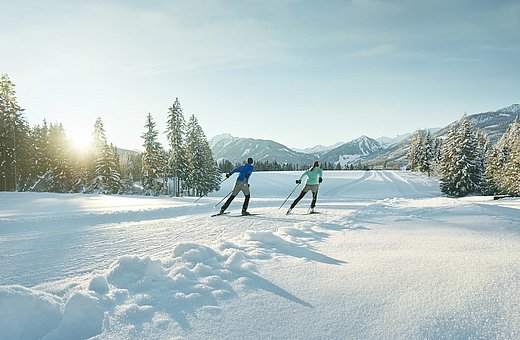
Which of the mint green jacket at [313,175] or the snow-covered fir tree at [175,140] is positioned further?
the snow-covered fir tree at [175,140]

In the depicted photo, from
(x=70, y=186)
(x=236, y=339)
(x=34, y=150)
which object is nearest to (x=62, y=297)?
(x=236, y=339)

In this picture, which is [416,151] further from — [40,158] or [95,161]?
[40,158]

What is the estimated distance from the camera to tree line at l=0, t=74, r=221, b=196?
4131cm

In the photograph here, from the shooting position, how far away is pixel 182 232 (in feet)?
25.8

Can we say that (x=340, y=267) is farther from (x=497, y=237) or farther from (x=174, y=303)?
(x=497, y=237)

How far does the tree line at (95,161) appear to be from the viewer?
4131 cm

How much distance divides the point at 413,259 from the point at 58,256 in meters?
5.98

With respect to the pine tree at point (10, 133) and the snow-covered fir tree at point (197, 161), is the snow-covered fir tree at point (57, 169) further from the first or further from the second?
the snow-covered fir tree at point (197, 161)

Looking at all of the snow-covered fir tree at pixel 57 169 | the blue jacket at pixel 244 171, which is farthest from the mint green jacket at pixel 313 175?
the snow-covered fir tree at pixel 57 169

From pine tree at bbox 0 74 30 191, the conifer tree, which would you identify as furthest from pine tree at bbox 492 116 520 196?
the conifer tree

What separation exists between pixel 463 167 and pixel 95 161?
55.1m

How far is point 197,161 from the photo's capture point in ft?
166

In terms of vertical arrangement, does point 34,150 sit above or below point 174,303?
above

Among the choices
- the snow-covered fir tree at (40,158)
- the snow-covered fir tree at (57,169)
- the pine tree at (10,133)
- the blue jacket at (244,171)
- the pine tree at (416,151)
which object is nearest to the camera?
the blue jacket at (244,171)
